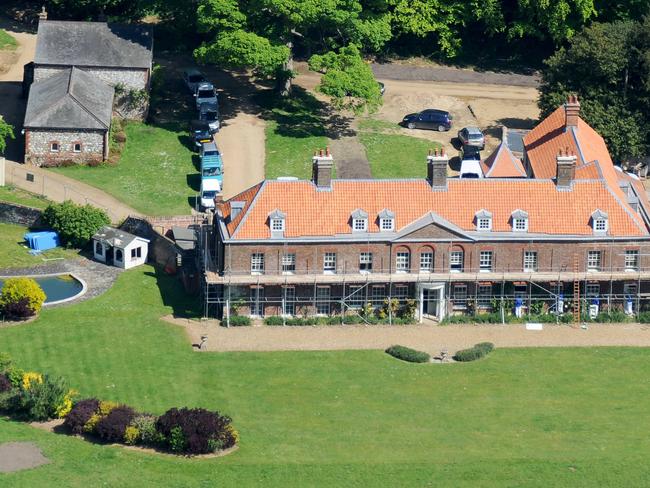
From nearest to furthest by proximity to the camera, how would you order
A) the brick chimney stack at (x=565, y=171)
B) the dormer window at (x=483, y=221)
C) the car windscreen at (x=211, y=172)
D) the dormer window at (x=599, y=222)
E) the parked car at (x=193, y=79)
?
the dormer window at (x=483, y=221) < the dormer window at (x=599, y=222) < the brick chimney stack at (x=565, y=171) < the car windscreen at (x=211, y=172) < the parked car at (x=193, y=79)

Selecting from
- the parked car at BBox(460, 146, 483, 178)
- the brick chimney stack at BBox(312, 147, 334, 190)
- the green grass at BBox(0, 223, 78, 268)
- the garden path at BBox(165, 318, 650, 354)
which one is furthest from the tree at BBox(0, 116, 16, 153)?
the parked car at BBox(460, 146, 483, 178)

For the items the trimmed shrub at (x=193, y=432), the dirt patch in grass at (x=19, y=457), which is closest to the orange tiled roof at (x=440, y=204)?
the trimmed shrub at (x=193, y=432)

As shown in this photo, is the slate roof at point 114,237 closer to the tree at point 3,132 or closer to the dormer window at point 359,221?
the tree at point 3,132

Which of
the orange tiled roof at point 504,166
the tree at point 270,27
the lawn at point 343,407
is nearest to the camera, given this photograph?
the lawn at point 343,407

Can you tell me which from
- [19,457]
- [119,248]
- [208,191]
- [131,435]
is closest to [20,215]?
→ [119,248]

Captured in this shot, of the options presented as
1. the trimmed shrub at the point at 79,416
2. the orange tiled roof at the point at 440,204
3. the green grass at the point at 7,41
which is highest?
the green grass at the point at 7,41

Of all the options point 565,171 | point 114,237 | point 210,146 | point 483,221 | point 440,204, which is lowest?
point 114,237

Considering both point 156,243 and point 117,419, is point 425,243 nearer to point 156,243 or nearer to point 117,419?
point 156,243
